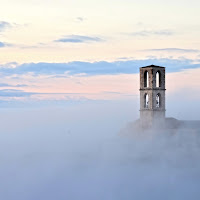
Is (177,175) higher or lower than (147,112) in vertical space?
lower

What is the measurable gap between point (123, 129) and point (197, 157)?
1271 centimetres

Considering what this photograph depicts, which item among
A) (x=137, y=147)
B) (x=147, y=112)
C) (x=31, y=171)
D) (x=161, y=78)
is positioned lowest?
(x=31, y=171)

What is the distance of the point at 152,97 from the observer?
58125 mm

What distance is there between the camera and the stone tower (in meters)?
58.3

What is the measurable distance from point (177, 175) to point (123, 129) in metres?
13.8

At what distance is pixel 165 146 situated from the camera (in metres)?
59.2

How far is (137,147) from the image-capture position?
5988 cm

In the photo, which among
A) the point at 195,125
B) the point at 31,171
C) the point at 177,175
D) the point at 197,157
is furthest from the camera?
the point at 31,171

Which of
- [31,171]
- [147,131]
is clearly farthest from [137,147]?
[31,171]

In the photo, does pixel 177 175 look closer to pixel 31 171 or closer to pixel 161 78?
pixel 161 78

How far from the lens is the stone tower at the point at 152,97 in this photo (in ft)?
191

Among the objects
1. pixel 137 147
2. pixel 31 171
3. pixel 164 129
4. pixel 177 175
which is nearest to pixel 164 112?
pixel 164 129

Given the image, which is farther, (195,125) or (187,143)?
(195,125)

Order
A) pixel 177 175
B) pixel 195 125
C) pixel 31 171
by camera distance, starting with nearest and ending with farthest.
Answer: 1. pixel 177 175
2. pixel 195 125
3. pixel 31 171
